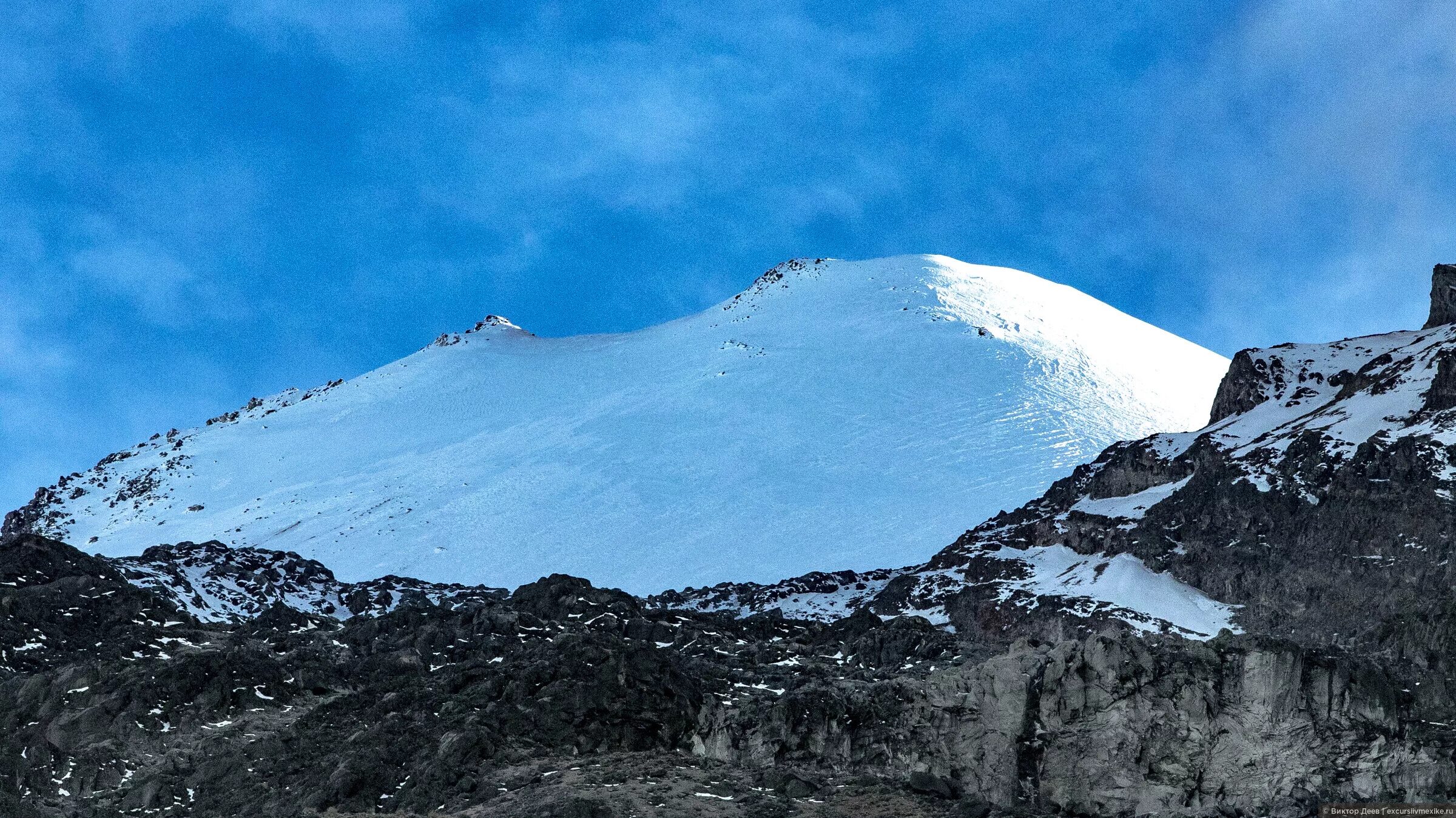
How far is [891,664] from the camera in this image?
48.1 meters

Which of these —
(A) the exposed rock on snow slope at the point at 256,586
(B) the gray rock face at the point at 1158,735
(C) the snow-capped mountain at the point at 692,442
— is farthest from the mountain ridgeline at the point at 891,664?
(C) the snow-capped mountain at the point at 692,442

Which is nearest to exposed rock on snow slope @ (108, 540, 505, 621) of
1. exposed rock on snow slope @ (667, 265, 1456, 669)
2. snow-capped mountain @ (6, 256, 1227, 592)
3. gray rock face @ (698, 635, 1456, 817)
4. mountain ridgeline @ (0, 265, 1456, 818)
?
mountain ridgeline @ (0, 265, 1456, 818)

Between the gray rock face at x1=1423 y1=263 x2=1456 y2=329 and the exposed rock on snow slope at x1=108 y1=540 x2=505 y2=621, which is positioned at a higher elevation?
the gray rock face at x1=1423 y1=263 x2=1456 y2=329

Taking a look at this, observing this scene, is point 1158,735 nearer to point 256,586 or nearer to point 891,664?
point 891,664

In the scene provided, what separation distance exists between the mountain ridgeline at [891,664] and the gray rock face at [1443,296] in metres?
0.24

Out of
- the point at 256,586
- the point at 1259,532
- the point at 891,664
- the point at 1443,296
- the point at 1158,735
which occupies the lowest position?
the point at 1158,735

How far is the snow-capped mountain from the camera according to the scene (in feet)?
260

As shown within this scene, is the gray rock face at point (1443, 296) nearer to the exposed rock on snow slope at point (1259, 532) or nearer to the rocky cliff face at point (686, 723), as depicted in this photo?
the exposed rock on snow slope at point (1259, 532)

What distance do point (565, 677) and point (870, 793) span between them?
37.3ft

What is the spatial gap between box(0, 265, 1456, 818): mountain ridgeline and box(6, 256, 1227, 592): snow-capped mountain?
989 centimetres

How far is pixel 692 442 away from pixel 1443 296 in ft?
139

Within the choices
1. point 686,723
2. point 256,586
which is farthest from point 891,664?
point 256,586

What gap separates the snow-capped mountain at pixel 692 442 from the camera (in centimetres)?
7919

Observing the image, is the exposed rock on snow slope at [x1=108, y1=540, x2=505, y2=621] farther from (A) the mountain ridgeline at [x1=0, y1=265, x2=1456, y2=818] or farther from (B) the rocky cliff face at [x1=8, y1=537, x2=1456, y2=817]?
(B) the rocky cliff face at [x1=8, y1=537, x2=1456, y2=817]
